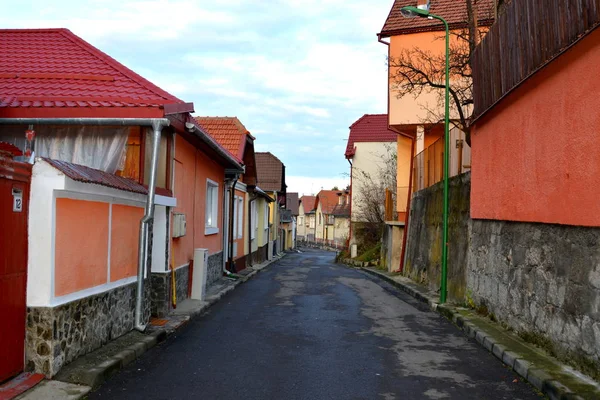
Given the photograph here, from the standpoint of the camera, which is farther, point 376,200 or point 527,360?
point 376,200

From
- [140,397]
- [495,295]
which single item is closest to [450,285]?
[495,295]

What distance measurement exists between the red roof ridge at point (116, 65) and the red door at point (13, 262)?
3775 mm

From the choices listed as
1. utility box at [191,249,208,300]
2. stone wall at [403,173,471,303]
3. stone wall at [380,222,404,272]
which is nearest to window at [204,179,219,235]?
utility box at [191,249,208,300]

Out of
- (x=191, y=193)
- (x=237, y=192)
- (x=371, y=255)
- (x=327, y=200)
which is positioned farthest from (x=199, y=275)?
(x=327, y=200)

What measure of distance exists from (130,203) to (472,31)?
9.37 metres

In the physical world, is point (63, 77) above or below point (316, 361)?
above

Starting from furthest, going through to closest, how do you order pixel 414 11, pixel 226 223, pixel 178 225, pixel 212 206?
pixel 226 223 < pixel 212 206 < pixel 414 11 < pixel 178 225

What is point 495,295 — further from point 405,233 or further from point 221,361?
point 405,233

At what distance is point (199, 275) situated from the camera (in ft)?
42.2

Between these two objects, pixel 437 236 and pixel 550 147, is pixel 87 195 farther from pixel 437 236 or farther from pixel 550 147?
pixel 437 236

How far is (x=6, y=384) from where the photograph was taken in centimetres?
560

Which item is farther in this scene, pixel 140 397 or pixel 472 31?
pixel 472 31

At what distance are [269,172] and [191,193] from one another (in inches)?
1137

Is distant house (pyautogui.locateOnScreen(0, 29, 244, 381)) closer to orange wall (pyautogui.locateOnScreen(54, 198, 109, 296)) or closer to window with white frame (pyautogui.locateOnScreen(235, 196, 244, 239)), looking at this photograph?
orange wall (pyautogui.locateOnScreen(54, 198, 109, 296))
